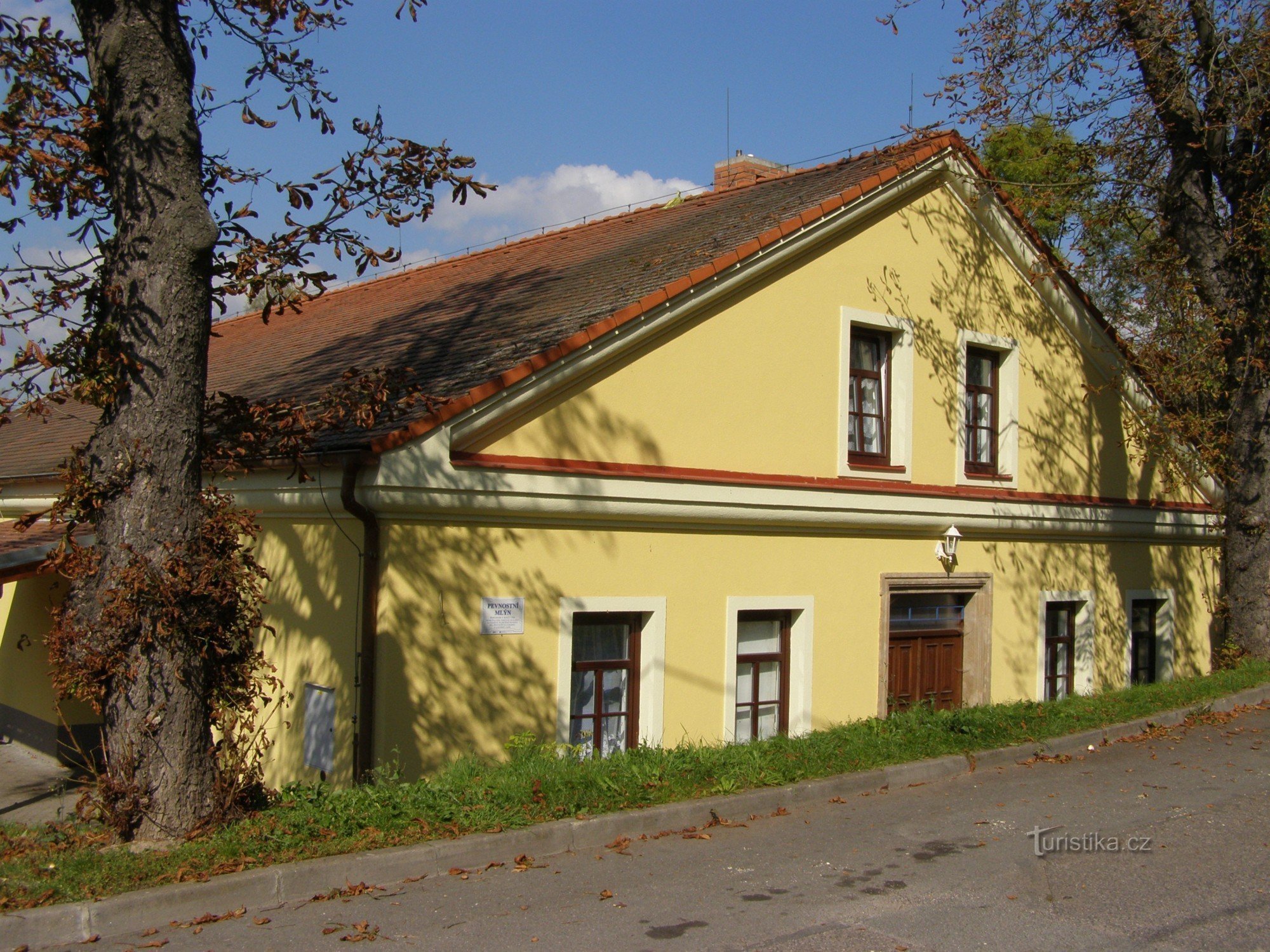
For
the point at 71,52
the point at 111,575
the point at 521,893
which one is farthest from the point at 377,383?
the point at 521,893

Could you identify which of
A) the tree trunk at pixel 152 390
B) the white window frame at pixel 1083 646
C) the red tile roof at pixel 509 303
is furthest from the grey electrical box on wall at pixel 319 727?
the white window frame at pixel 1083 646

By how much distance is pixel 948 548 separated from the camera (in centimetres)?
1327

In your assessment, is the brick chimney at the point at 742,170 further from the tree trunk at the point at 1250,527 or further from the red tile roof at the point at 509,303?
the tree trunk at the point at 1250,527

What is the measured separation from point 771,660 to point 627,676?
186cm

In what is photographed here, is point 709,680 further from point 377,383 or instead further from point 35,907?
point 35,907

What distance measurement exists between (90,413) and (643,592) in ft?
37.5

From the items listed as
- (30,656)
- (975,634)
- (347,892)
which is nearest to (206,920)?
(347,892)

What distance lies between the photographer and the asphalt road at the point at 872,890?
618 centimetres

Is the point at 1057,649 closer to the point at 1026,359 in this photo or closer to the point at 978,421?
the point at 978,421

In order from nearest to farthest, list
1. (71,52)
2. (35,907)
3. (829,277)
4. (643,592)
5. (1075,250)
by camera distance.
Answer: (35,907)
(71,52)
(643,592)
(829,277)
(1075,250)

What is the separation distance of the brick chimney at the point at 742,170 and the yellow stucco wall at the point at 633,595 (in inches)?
276

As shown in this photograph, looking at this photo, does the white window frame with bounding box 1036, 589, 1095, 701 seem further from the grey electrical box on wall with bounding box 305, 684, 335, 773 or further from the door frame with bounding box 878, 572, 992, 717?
the grey electrical box on wall with bounding box 305, 684, 335, 773

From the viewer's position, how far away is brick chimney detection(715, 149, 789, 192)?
17.8 metres

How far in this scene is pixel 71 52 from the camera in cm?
786
